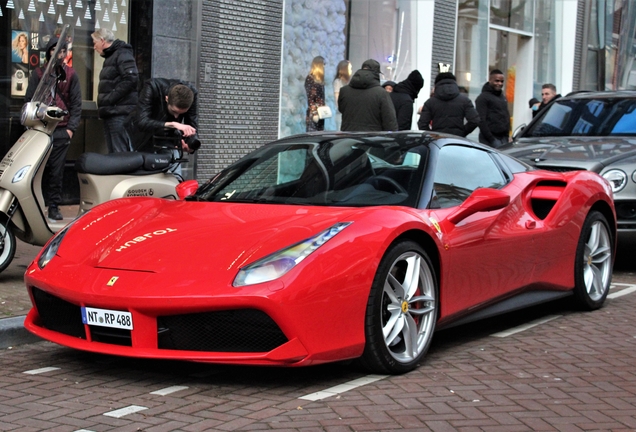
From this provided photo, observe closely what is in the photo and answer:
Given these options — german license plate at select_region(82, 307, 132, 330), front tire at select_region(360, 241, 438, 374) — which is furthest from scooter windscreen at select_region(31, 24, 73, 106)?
front tire at select_region(360, 241, 438, 374)

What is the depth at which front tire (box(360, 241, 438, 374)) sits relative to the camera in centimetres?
474

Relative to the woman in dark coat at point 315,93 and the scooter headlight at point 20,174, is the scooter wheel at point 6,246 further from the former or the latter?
the woman in dark coat at point 315,93

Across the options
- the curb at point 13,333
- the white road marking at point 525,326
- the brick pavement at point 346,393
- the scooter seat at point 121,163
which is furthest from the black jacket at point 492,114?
the curb at point 13,333

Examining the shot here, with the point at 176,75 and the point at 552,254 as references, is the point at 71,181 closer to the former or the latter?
the point at 176,75

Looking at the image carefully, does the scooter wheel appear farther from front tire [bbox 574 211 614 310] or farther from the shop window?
the shop window

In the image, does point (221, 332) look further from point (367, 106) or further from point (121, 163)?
point (367, 106)

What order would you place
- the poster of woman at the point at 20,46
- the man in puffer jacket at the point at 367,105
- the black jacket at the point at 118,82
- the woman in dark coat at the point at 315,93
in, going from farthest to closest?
the woman in dark coat at the point at 315,93 → the poster of woman at the point at 20,46 → the man in puffer jacket at the point at 367,105 → the black jacket at the point at 118,82

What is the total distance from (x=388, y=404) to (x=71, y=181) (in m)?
8.32

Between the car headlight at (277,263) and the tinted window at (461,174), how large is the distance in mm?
1098

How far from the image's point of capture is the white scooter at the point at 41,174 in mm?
7086

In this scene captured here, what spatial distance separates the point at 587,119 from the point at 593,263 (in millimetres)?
3713

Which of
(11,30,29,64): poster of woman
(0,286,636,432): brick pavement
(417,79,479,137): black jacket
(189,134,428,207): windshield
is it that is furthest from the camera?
(417,79,479,137): black jacket

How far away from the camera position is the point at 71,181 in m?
11.9

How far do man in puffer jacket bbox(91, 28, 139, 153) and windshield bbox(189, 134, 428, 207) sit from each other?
3768mm
